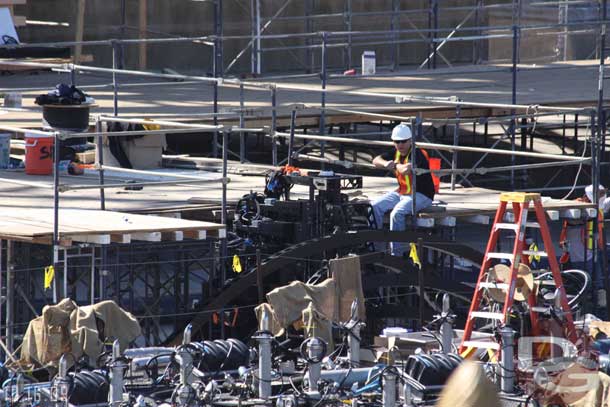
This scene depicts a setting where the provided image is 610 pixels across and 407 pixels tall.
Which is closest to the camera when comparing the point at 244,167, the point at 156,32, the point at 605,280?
the point at 605,280

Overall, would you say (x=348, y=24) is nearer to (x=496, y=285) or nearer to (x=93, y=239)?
(x=496, y=285)

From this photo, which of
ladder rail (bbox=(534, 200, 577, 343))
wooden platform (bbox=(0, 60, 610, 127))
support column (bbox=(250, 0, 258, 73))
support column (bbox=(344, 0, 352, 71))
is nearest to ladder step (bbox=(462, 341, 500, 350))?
ladder rail (bbox=(534, 200, 577, 343))

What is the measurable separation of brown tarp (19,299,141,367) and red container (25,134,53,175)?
17.7 feet

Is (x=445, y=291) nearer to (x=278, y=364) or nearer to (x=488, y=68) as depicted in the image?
(x=278, y=364)

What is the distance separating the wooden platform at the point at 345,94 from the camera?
80.4 ft

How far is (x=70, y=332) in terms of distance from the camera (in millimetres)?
15469

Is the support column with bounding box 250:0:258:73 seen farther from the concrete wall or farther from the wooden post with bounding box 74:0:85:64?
the wooden post with bounding box 74:0:85:64

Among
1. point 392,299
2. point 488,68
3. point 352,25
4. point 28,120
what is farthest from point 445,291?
point 352,25

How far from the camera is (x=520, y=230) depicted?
16.8m

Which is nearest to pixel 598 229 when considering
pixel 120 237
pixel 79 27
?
pixel 120 237

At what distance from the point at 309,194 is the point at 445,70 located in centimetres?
1259

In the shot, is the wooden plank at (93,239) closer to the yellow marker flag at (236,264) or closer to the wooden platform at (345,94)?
the yellow marker flag at (236,264)

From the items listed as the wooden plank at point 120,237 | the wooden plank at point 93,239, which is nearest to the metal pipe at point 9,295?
the wooden plank at point 93,239

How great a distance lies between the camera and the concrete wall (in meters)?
31.2
